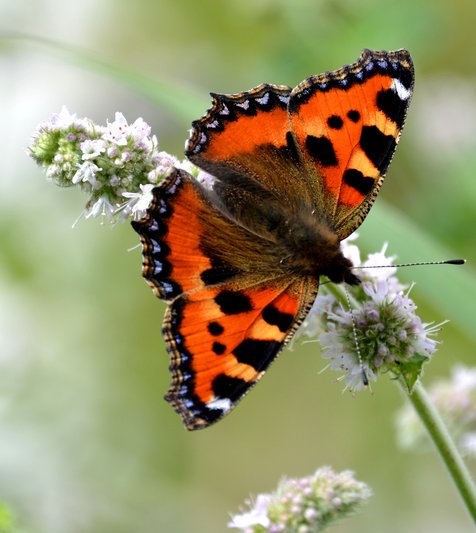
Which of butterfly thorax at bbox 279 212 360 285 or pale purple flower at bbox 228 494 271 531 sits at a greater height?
butterfly thorax at bbox 279 212 360 285

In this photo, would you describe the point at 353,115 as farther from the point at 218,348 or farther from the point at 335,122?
the point at 218,348

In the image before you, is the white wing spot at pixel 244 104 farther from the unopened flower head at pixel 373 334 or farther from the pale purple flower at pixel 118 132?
the unopened flower head at pixel 373 334

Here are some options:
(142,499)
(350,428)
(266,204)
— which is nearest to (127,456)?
(142,499)

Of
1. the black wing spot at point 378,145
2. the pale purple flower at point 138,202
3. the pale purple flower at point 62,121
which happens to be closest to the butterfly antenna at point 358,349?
the black wing spot at point 378,145

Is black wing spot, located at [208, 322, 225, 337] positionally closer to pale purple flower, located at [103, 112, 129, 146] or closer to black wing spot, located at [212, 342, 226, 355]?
black wing spot, located at [212, 342, 226, 355]

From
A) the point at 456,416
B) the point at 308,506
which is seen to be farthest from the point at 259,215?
the point at 456,416

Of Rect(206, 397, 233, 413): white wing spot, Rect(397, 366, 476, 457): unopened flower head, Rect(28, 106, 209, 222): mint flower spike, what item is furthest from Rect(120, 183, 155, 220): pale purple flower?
Rect(397, 366, 476, 457): unopened flower head
